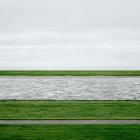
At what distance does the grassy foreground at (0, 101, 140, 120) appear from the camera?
431 inches

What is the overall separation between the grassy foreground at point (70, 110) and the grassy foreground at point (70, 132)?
5.25 feet

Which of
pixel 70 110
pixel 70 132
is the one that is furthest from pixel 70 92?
pixel 70 132

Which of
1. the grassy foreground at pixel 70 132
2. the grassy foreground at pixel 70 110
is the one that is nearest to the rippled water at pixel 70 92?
the grassy foreground at pixel 70 110

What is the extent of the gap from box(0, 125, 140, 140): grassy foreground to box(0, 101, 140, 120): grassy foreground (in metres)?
1.60

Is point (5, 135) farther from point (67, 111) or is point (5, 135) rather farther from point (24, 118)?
point (67, 111)

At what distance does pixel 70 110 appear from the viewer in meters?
12.2

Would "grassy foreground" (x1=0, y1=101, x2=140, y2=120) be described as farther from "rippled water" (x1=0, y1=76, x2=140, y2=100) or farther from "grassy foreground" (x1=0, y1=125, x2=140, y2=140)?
"rippled water" (x1=0, y1=76, x2=140, y2=100)

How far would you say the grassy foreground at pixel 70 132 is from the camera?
795 cm

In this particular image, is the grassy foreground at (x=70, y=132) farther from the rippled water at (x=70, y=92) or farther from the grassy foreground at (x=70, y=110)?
the rippled water at (x=70, y=92)

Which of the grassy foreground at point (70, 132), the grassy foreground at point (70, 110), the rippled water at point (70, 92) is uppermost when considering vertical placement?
the rippled water at point (70, 92)

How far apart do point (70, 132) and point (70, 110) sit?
12.7 feet

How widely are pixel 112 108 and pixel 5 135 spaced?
241 inches

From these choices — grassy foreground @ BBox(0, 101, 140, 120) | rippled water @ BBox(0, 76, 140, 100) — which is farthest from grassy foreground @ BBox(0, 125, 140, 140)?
rippled water @ BBox(0, 76, 140, 100)

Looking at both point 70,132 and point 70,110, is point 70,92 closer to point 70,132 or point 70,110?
point 70,110
